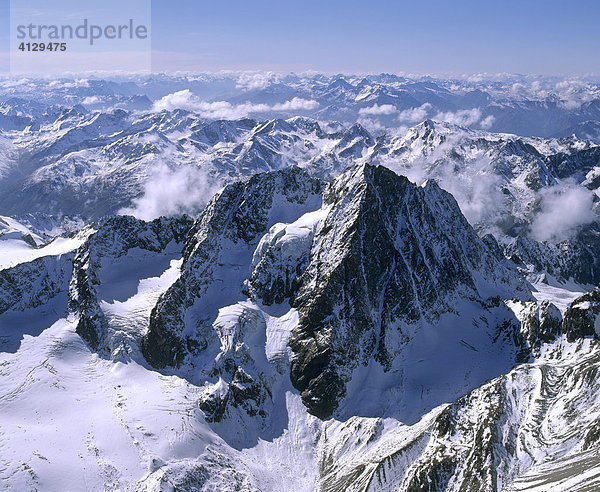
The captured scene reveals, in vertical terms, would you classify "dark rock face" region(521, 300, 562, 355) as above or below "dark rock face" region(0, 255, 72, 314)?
above

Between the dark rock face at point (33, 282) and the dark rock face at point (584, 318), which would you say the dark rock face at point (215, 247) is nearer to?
the dark rock face at point (33, 282)

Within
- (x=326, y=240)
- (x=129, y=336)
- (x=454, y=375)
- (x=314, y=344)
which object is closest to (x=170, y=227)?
(x=129, y=336)

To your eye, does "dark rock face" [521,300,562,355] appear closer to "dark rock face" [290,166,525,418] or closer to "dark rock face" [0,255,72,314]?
"dark rock face" [290,166,525,418]

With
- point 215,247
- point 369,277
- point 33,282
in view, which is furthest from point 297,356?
point 33,282

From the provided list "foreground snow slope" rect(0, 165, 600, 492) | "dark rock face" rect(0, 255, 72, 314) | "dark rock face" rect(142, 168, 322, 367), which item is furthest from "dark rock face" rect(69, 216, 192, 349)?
"dark rock face" rect(142, 168, 322, 367)

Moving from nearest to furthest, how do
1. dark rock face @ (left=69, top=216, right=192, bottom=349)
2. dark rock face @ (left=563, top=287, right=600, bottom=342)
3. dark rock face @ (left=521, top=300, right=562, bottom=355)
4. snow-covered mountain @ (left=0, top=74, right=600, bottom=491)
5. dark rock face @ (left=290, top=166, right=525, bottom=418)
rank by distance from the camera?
snow-covered mountain @ (left=0, top=74, right=600, bottom=491) < dark rock face @ (left=563, top=287, right=600, bottom=342) < dark rock face @ (left=521, top=300, right=562, bottom=355) < dark rock face @ (left=290, top=166, right=525, bottom=418) < dark rock face @ (left=69, top=216, right=192, bottom=349)

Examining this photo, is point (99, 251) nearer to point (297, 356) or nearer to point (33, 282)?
point (33, 282)
